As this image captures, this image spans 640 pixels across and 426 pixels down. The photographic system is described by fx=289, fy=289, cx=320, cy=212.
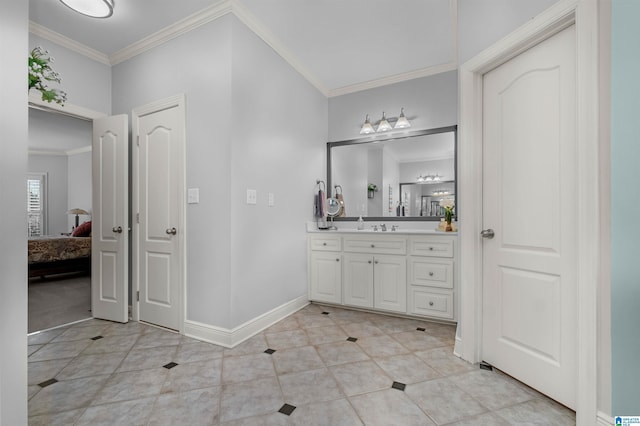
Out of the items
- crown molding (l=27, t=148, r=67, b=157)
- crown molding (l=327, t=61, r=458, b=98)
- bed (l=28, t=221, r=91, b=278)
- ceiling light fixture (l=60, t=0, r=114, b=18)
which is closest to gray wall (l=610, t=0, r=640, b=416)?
crown molding (l=327, t=61, r=458, b=98)

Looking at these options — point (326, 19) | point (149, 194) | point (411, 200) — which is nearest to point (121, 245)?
point (149, 194)

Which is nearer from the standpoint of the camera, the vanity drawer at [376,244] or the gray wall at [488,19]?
the gray wall at [488,19]

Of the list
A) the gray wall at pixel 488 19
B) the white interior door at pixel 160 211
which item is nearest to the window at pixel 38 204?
the white interior door at pixel 160 211

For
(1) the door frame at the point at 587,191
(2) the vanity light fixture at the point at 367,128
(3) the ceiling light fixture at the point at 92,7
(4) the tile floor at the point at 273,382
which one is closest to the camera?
(1) the door frame at the point at 587,191

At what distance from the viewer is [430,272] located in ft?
9.02

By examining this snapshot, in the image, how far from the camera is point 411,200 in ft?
10.9

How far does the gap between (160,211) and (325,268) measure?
1.77 meters

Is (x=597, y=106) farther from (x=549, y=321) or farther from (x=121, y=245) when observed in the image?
(x=121, y=245)

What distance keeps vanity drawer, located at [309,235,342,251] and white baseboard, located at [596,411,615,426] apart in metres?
2.21

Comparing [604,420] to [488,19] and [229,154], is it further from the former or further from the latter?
[229,154]

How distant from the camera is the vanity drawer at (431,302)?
8.80 ft

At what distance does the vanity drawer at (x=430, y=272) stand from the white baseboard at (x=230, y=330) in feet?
4.54

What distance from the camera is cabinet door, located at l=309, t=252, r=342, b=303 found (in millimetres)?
3189

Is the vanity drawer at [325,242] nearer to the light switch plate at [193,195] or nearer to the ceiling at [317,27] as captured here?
the light switch plate at [193,195]
